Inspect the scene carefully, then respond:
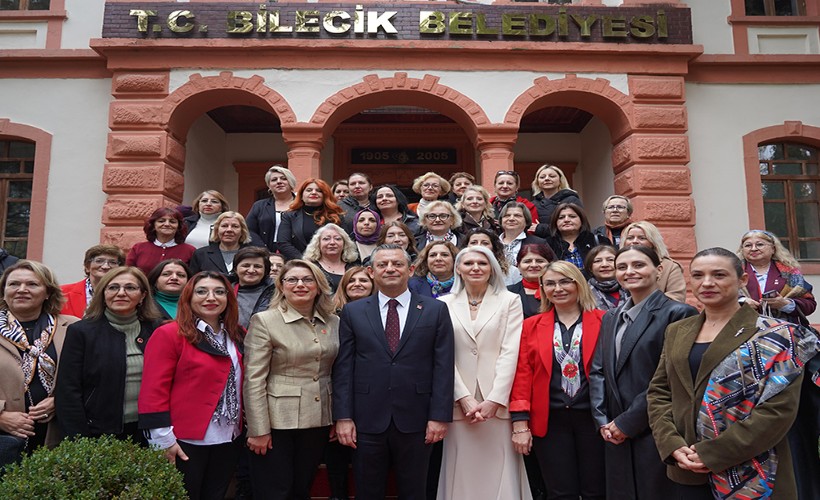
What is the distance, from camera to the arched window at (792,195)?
9.99 meters

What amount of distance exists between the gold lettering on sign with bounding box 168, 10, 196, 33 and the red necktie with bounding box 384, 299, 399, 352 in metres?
7.30

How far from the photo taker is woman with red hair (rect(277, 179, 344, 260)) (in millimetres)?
6242

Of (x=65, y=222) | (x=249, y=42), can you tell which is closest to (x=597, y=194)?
(x=249, y=42)

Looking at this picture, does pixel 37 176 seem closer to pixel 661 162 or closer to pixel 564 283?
pixel 564 283

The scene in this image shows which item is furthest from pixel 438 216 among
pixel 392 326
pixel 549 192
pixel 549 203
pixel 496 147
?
pixel 496 147

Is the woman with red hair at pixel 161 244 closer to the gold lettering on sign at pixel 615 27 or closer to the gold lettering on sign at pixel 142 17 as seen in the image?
the gold lettering on sign at pixel 142 17

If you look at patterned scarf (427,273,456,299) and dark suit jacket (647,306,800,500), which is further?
patterned scarf (427,273,456,299)

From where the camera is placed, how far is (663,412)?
10.6ft

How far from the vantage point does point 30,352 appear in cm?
388

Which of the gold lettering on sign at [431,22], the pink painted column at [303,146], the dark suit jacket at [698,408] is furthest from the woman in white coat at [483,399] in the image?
the gold lettering on sign at [431,22]

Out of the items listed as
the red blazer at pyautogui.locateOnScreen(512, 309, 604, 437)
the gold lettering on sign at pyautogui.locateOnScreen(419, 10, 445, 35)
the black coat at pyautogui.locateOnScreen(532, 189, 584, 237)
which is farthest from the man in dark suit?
the gold lettering on sign at pyautogui.locateOnScreen(419, 10, 445, 35)

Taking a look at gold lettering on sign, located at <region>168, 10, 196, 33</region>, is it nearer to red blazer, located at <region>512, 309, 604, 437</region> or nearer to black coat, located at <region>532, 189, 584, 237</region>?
black coat, located at <region>532, 189, 584, 237</region>

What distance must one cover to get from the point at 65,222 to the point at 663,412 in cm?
904

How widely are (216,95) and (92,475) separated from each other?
25.1ft
